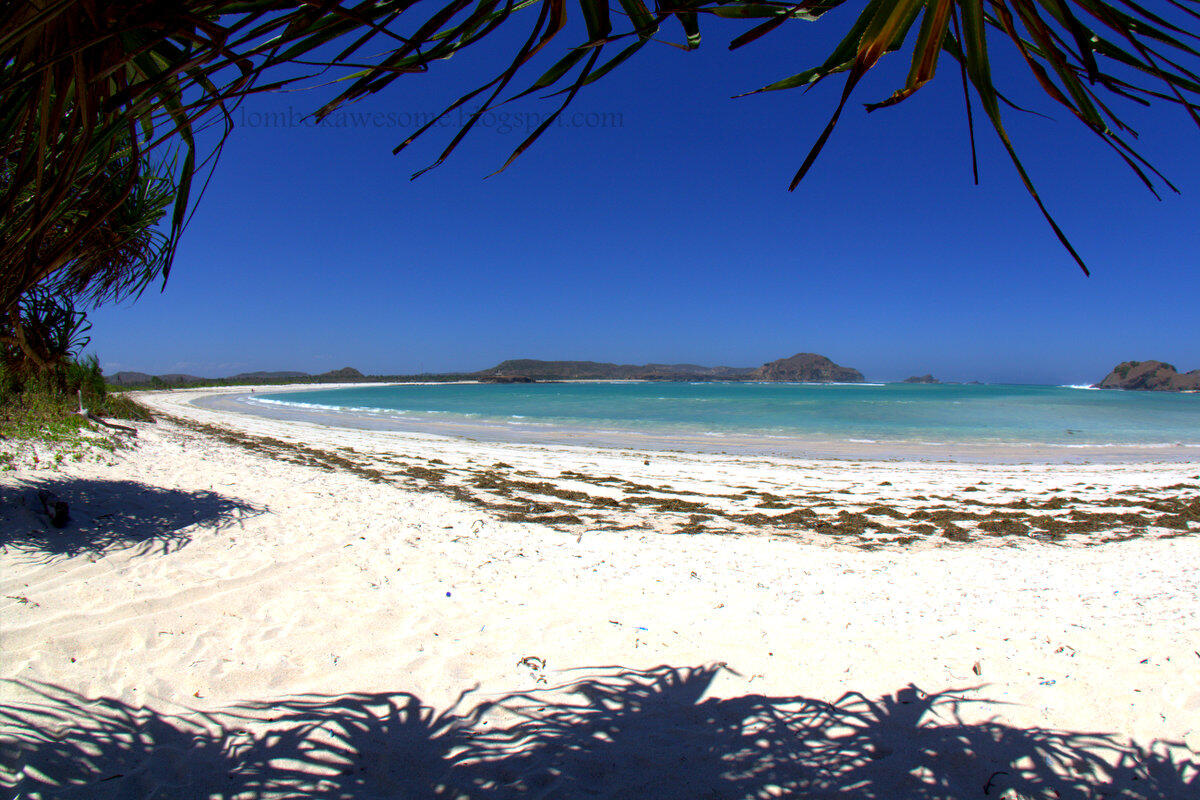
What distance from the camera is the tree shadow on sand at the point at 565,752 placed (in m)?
2.06

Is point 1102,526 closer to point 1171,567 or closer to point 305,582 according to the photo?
point 1171,567

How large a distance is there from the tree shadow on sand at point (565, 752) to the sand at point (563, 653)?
1cm

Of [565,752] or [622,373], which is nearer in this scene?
[565,752]

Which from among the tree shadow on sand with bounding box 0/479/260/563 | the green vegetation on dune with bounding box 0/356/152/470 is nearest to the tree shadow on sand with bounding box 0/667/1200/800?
the tree shadow on sand with bounding box 0/479/260/563

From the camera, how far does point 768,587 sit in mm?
4328

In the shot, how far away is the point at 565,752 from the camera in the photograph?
90.7 inches

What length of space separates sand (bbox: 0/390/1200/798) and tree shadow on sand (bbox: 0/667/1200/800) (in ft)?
0.04

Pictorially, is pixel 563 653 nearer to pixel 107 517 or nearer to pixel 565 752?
pixel 565 752

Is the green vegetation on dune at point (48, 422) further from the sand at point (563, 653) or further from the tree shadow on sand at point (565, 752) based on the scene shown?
the tree shadow on sand at point (565, 752)

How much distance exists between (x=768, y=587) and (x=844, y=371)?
187 m

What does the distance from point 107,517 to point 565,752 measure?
4.74m

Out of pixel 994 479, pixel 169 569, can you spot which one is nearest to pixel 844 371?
pixel 994 479

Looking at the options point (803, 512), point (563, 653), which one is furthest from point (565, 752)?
point (803, 512)

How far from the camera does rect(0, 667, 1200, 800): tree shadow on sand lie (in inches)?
81.3
